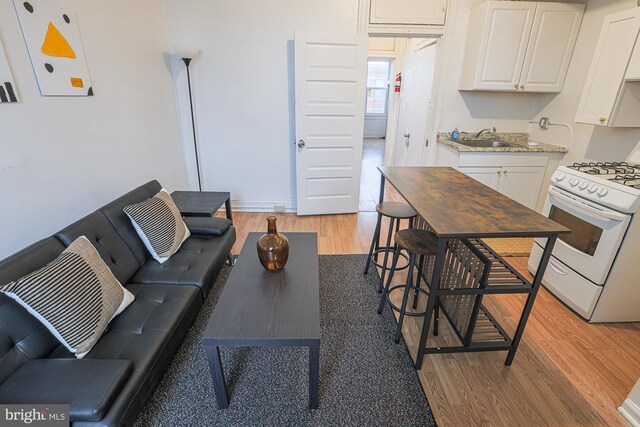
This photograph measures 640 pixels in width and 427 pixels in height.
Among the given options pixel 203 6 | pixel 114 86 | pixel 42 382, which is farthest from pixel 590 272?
pixel 203 6

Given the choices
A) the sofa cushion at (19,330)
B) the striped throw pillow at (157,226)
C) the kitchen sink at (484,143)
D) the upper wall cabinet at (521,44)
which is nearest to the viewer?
the sofa cushion at (19,330)

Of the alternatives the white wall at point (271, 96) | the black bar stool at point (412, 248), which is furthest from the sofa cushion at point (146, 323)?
the white wall at point (271, 96)

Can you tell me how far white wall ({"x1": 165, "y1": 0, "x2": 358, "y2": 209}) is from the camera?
334 centimetres

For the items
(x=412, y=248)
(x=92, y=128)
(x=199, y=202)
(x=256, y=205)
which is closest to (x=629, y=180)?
(x=412, y=248)

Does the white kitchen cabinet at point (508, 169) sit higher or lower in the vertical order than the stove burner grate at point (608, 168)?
lower

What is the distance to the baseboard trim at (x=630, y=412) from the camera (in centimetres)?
152

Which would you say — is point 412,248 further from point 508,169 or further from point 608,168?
point 508,169

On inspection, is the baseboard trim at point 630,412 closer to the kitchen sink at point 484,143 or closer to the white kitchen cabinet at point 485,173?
the white kitchen cabinet at point 485,173

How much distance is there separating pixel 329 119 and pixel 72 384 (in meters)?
3.21

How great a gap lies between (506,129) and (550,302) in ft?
7.74

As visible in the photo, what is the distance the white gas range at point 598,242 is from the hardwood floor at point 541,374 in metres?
0.16

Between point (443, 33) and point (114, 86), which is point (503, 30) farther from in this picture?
point (114, 86)

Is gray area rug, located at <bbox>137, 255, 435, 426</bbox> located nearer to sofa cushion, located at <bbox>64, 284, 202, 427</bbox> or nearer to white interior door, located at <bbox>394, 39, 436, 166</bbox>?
sofa cushion, located at <bbox>64, 284, 202, 427</bbox>

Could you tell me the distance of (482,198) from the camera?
1.94 m
